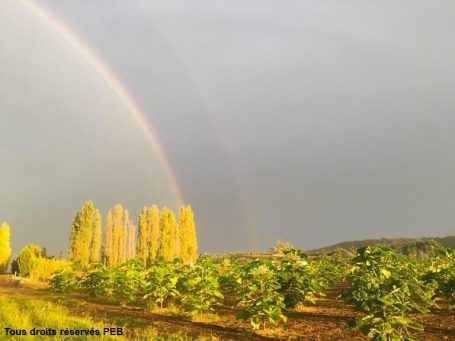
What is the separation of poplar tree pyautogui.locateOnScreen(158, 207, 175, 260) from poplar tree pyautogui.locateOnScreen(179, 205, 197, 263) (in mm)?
1420

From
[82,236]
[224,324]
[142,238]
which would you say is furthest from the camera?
[142,238]

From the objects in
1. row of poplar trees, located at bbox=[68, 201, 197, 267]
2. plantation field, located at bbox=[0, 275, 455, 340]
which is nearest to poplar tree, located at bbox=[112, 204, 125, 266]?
row of poplar trees, located at bbox=[68, 201, 197, 267]

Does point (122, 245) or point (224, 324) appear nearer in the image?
point (224, 324)

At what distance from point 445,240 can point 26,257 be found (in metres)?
101

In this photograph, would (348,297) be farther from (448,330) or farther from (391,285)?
(448,330)

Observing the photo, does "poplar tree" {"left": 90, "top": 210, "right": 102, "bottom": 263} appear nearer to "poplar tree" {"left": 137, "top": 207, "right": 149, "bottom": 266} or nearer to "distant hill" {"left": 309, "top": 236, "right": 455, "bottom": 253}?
"poplar tree" {"left": 137, "top": 207, "right": 149, "bottom": 266}

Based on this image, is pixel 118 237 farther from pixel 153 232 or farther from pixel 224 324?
pixel 224 324

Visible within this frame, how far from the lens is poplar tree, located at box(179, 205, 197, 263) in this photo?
63.1m

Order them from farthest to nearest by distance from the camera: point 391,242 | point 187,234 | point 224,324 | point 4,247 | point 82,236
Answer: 1. point 391,242
2. point 187,234
3. point 82,236
4. point 4,247
5. point 224,324

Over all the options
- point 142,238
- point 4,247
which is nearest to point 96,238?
point 142,238

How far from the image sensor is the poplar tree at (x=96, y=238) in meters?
57.4

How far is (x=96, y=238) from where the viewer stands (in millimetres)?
57844

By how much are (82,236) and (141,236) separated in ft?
28.3

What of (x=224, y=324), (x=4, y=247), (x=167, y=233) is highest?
(x=167, y=233)
